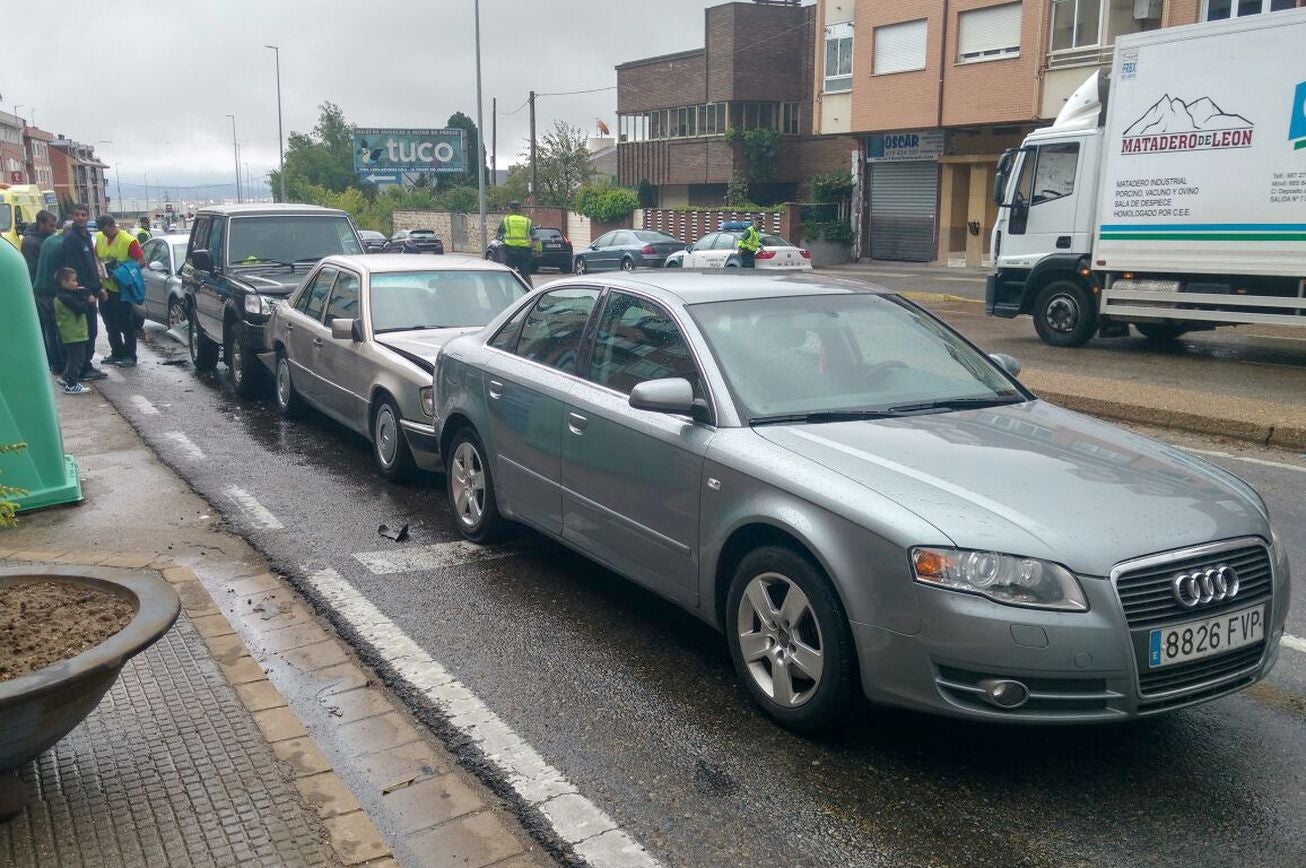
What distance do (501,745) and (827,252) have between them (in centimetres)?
3893

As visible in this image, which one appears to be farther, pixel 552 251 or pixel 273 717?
pixel 552 251

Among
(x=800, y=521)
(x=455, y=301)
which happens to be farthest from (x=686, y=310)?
(x=455, y=301)

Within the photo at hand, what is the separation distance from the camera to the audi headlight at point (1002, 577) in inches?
144

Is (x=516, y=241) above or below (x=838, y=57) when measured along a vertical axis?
below

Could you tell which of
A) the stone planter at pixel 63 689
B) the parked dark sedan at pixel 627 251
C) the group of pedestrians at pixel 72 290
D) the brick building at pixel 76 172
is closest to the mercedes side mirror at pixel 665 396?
the stone planter at pixel 63 689

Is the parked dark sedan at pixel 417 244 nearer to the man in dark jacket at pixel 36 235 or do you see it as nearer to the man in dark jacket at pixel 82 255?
the man in dark jacket at pixel 36 235

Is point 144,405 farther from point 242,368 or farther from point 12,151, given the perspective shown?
point 12,151

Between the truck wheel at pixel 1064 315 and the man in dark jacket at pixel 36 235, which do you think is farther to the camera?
the truck wheel at pixel 1064 315

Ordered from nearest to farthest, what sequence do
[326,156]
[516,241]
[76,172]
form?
[516,241]
[326,156]
[76,172]

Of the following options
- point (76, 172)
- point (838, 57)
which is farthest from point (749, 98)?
point (76, 172)

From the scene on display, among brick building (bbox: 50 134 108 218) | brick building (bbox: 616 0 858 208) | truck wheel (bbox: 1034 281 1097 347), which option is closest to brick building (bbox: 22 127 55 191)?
brick building (bbox: 50 134 108 218)

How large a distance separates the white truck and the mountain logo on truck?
0.01 metres

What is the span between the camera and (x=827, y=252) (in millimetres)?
41906

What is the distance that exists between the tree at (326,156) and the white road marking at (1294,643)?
338 ft
